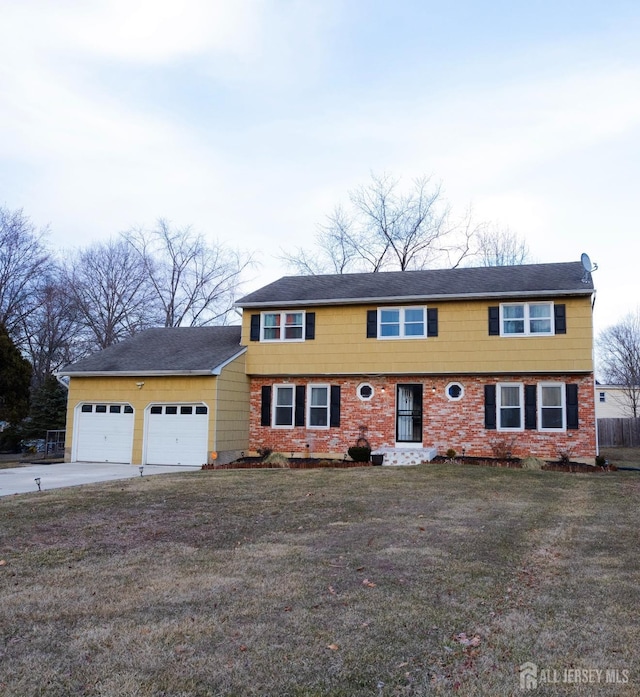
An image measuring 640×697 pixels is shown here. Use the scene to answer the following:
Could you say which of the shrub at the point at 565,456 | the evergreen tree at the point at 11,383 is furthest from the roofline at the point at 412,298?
the evergreen tree at the point at 11,383

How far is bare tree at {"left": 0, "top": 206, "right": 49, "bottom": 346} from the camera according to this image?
3011 centimetres

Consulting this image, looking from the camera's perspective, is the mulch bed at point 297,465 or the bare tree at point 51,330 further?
the bare tree at point 51,330

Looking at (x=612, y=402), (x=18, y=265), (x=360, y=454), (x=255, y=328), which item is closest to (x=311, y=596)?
(x=360, y=454)

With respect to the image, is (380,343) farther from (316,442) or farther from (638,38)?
(638,38)

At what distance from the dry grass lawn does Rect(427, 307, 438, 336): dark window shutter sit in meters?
8.47

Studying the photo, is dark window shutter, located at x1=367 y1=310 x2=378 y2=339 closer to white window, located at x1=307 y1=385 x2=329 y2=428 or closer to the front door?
the front door

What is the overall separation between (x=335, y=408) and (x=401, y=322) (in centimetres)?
340

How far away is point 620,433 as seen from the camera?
1057 inches

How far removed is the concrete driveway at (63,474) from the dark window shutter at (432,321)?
26.2 feet

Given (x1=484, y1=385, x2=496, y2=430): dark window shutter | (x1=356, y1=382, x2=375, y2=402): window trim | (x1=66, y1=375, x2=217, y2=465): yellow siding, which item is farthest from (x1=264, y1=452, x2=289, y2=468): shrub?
(x1=484, y1=385, x2=496, y2=430): dark window shutter

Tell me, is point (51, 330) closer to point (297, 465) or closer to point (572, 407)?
point (297, 465)

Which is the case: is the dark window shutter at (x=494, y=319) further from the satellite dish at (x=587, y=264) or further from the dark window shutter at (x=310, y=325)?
the dark window shutter at (x=310, y=325)

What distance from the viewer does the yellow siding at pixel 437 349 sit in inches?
656

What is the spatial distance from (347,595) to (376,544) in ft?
6.30
